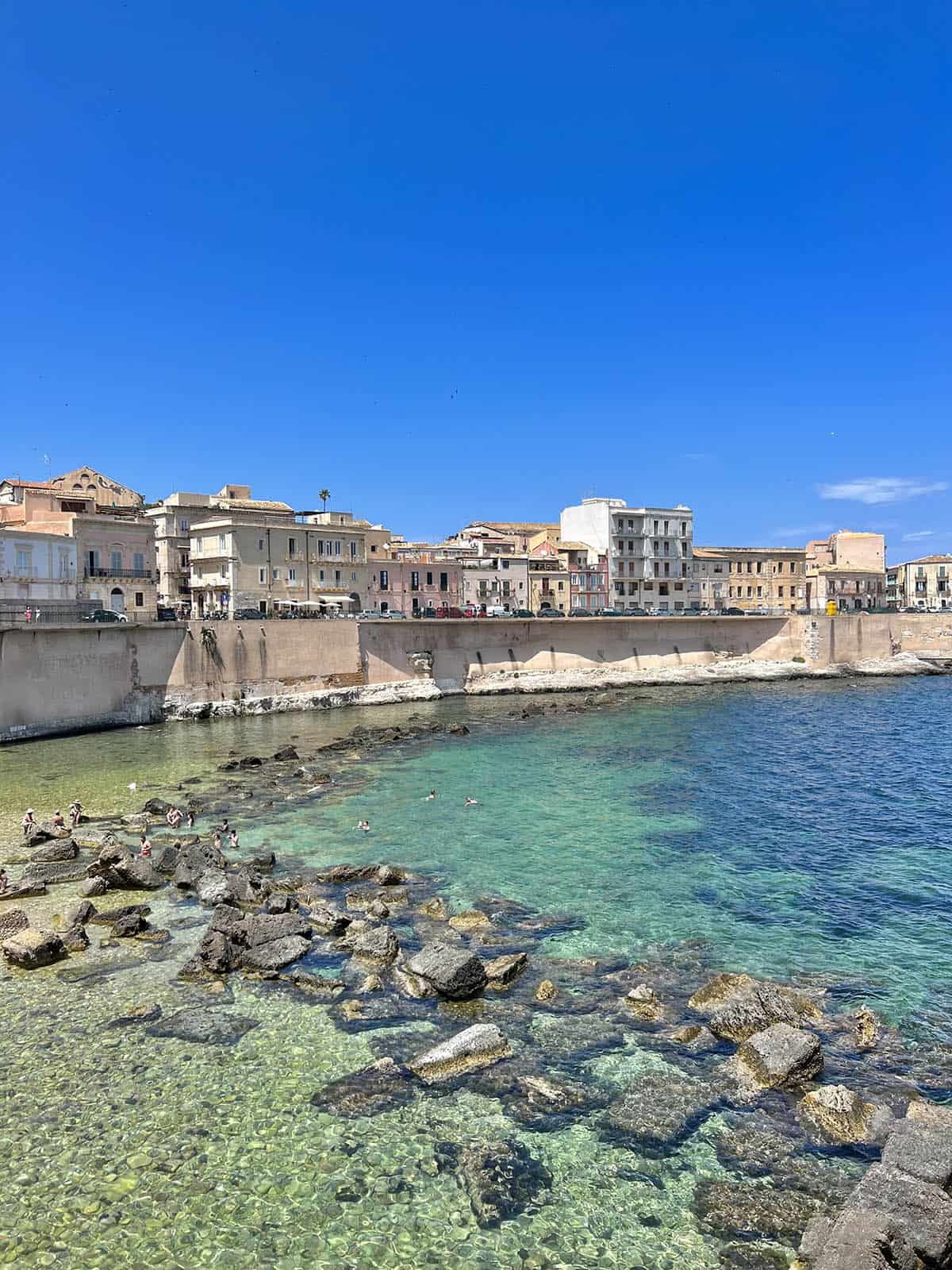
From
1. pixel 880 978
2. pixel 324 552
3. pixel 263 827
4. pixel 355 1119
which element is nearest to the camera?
pixel 355 1119

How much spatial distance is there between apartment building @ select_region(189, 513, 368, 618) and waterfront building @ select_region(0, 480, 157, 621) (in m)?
5.50

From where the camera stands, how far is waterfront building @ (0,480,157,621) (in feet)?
154

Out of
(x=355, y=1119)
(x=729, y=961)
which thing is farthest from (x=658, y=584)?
(x=355, y=1119)

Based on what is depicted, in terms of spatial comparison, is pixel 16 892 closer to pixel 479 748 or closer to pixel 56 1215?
pixel 56 1215

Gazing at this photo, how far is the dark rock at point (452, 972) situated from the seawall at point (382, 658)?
100ft

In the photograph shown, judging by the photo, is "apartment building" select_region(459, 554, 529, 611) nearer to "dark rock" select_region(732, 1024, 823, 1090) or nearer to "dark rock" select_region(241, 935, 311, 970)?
"dark rock" select_region(241, 935, 311, 970)

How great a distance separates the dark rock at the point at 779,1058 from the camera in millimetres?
10172

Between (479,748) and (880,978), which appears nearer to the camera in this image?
(880,978)

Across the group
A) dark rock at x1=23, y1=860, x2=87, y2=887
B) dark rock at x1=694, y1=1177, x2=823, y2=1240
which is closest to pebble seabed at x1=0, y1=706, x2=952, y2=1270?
dark rock at x1=694, y1=1177, x2=823, y2=1240

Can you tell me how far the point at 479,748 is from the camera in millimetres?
35938

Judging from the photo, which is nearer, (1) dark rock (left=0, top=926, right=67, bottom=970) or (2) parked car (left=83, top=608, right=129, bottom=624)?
(1) dark rock (left=0, top=926, right=67, bottom=970)

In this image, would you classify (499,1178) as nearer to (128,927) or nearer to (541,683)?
(128,927)

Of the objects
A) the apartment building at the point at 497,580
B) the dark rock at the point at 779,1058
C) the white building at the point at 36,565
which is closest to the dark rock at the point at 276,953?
the dark rock at the point at 779,1058

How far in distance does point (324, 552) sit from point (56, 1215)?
54.2 metres
